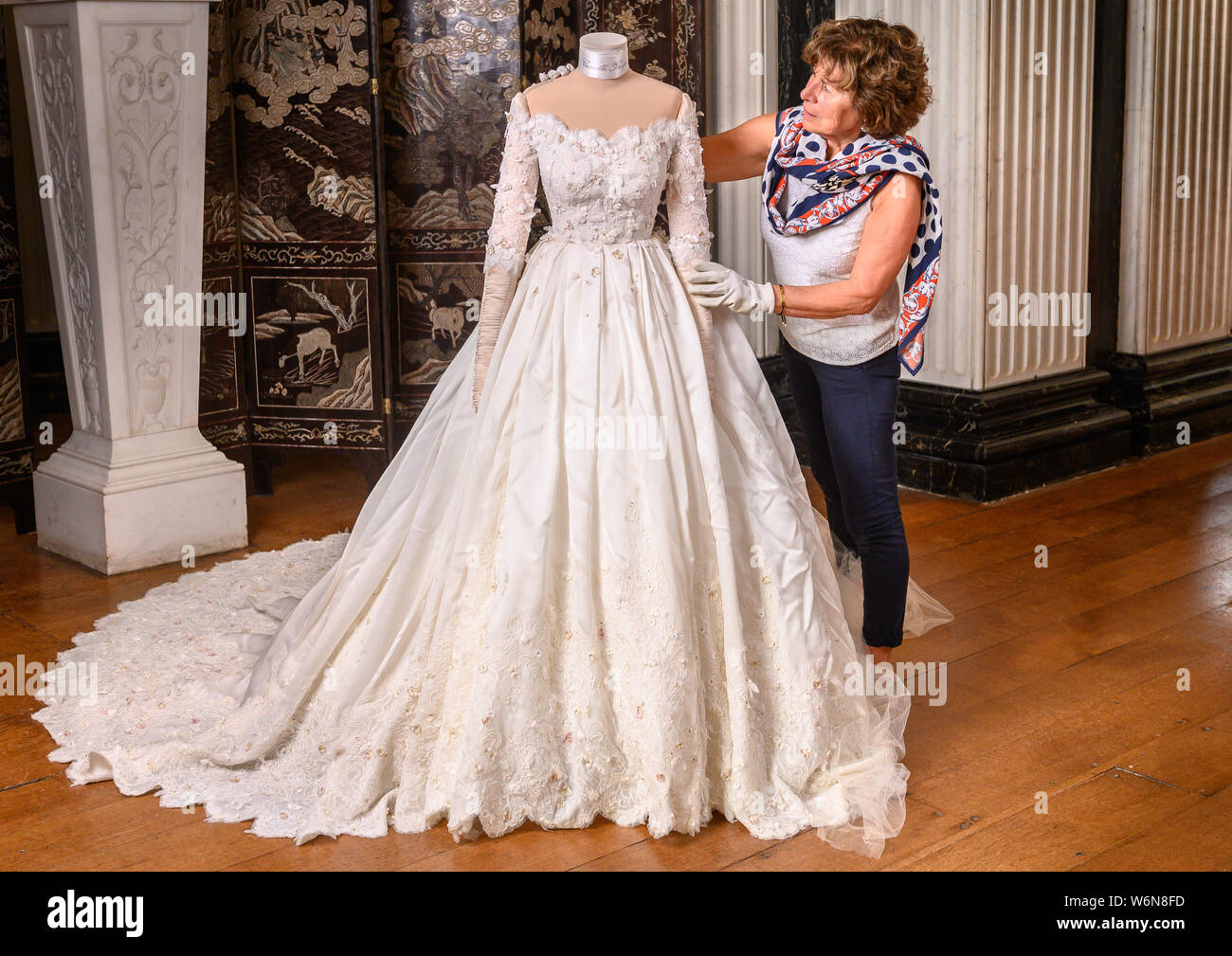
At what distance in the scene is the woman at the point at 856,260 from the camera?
2.91 metres

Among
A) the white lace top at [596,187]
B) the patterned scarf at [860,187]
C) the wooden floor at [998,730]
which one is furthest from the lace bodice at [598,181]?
the wooden floor at [998,730]

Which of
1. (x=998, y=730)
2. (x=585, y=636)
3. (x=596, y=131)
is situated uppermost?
(x=596, y=131)

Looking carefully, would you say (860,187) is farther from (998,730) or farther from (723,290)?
(998,730)

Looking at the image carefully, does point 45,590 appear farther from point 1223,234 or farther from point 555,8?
point 1223,234

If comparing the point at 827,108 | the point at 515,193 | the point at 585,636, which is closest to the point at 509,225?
the point at 515,193

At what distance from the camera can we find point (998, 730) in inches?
126

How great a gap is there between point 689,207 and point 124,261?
2114mm

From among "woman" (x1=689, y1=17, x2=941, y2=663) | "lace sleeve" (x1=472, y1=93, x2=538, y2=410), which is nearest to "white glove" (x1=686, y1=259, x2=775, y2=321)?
"woman" (x1=689, y1=17, x2=941, y2=663)

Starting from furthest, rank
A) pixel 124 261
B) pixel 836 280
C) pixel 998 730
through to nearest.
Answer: pixel 124 261, pixel 998 730, pixel 836 280

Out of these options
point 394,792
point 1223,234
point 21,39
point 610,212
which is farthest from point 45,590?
point 1223,234

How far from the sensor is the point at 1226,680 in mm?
3457

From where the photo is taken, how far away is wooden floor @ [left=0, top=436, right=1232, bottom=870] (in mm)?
2635

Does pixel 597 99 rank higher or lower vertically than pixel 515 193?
higher

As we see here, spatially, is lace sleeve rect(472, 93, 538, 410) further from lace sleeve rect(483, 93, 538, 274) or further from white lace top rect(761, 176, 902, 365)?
white lace top rect(761, 176, 902, 365)
